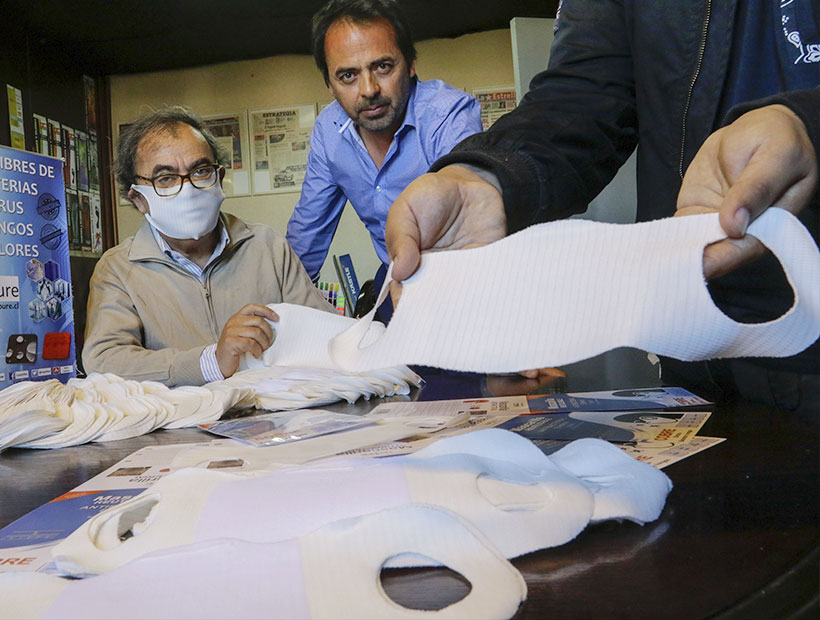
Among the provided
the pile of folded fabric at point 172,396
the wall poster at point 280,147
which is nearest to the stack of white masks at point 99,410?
the pile of folded fabric at point 172,396

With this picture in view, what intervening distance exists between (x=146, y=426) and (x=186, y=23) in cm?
348

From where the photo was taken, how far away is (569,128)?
841 millimetres

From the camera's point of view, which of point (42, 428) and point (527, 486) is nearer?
point (527, 486)

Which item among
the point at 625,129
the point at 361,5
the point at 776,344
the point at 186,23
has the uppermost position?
the point at 186,23

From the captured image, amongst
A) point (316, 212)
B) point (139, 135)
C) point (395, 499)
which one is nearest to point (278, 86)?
point (316, 212)

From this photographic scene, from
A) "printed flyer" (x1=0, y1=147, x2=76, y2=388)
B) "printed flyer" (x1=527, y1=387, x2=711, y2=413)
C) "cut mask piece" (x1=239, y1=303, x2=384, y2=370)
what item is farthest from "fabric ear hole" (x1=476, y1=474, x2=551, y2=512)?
"printed flyer" (x1=0, y1=147, x2=76, y2=388)

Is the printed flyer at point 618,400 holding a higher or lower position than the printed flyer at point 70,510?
higher

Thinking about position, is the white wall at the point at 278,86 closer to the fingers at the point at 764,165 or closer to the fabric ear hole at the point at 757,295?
the fabric ear hole at the point at 757,295

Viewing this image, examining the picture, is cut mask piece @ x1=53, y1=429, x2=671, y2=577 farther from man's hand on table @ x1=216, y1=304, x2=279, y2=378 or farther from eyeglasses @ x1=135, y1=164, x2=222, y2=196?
eyeglasses @ x1=135, y1=164, x2=222, y2=196

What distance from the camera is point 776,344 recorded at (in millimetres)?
407

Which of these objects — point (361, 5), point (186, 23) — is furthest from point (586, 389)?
point (186, 23)

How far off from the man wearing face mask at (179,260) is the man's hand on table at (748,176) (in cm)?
120

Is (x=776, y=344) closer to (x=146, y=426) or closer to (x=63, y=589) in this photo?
(x=63, y=589)

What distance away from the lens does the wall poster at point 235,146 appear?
4.28 metres
